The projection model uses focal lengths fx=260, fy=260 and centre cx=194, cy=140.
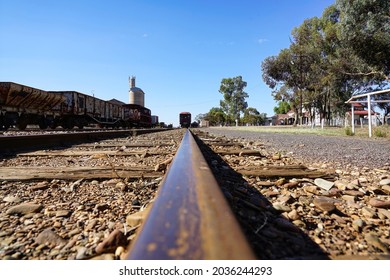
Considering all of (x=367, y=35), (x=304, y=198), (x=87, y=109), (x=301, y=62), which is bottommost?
(x=304, y=198)

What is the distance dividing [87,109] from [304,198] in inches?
796

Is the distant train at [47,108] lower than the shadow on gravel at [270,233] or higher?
higher

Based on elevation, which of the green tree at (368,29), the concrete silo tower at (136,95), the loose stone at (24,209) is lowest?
the loose stone at (24,209)

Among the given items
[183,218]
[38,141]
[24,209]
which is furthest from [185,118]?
[183,218]

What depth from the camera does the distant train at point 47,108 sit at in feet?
38.6

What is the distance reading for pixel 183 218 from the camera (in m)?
0.70

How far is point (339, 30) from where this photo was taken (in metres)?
18.9

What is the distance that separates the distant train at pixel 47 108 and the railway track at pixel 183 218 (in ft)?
38.6

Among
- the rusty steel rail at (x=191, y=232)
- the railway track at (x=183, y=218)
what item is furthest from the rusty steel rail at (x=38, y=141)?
the rusty steel rail at (x=191, y=232)

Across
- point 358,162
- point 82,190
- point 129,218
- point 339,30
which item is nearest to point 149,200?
point 129,218

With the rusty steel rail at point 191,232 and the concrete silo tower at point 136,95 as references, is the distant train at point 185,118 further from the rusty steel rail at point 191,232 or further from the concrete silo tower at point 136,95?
the rusty steel rail at point 191,232
